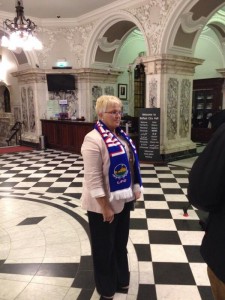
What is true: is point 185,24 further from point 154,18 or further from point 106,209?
point 106,209

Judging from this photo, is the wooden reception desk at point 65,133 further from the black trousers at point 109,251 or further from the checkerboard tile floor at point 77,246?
the black trousers at point 109,251

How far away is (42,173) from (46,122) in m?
3.86

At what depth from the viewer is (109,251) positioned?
2.01m

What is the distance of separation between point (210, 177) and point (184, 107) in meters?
6.88

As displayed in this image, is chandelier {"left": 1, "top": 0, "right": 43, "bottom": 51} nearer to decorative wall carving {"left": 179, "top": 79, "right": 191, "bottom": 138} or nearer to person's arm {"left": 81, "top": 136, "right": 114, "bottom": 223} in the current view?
decorative wall carving {"left": 179, "top": 79, "right": 191, "bottom": 138}

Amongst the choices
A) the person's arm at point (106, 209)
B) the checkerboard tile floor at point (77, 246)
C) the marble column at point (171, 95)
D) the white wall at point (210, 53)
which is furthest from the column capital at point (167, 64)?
the person's arm at point (106, 209)

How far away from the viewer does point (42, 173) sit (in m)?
6.34

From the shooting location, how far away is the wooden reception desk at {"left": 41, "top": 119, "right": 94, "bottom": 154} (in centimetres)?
857

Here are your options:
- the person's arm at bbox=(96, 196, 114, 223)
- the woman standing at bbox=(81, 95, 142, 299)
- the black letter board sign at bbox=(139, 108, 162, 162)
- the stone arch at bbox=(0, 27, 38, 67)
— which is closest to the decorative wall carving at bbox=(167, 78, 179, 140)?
the black letter board sign at bbox=(139, 108, 162, 162)

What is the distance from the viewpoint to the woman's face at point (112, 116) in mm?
1897

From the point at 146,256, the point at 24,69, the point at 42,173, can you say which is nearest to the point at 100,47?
the point at 24,69

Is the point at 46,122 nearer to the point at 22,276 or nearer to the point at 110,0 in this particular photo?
the point at 110,0

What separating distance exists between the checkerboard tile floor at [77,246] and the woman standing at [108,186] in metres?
0.39

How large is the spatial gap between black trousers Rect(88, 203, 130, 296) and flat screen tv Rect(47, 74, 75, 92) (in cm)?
832
